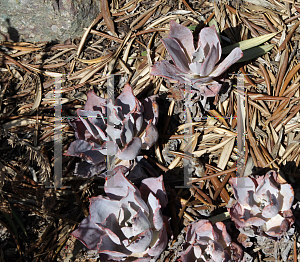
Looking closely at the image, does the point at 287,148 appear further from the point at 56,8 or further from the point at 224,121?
the point at 56,8

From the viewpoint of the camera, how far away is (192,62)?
1654 millimetres

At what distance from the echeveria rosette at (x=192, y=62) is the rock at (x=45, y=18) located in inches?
25.9

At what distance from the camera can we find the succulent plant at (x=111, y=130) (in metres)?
1.50

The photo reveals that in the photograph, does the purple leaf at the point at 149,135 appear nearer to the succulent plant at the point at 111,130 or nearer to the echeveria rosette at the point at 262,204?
the succulent plant at the point at 111,130

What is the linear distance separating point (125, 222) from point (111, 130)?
480 millimetres

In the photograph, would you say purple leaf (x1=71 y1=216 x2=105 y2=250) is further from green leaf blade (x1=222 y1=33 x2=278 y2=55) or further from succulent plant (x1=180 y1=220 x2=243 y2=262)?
green leaf blade (x1=222 y1=33 x2=278 y2=55)

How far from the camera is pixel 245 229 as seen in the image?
1.43m

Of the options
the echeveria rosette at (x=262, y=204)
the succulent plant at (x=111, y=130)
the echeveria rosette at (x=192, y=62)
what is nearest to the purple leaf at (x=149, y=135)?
the succulent plant at (x=111, y=130)

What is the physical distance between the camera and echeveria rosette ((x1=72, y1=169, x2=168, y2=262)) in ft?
4.38

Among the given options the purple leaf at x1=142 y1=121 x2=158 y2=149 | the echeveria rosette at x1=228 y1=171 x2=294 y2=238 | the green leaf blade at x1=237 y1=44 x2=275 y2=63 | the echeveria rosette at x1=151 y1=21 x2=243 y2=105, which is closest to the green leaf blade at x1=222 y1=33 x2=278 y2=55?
the green leaf blade at x1=237 y1=44 x2=275 y2=63

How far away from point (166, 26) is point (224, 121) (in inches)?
28.6

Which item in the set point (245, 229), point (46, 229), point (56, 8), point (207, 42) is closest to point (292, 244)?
A: point (245, 229)

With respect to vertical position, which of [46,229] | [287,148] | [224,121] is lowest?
[46,229]

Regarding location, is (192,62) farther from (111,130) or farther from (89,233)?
(89,233)
